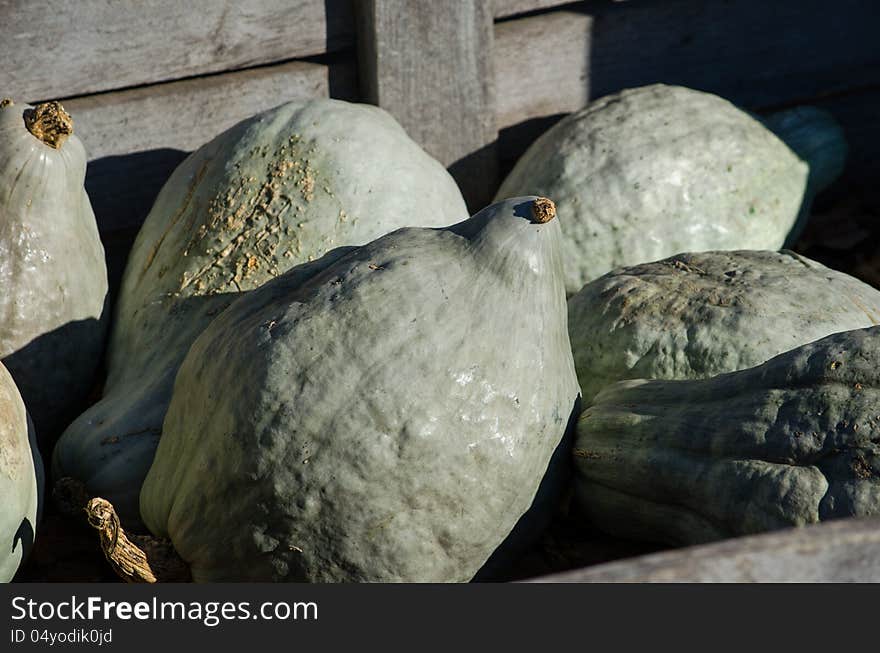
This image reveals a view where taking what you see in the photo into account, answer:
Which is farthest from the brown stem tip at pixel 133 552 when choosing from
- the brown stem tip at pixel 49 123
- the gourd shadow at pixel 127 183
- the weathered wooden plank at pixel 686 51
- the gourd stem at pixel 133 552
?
the weathered wooden plank at pixel 686 51

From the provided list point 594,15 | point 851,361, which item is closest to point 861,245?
point 594,15

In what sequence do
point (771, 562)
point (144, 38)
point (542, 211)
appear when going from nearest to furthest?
1. point (771, 562)
2. point (542, 211)
3. point (144, 38)

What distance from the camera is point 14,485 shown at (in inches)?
86.0

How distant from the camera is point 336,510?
6.63 feet

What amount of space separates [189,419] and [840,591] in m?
1.36

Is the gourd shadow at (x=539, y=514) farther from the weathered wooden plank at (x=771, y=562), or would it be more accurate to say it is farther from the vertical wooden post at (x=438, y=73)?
the vertical wooden post at (x=438, y=73)

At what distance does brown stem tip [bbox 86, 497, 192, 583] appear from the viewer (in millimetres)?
2080

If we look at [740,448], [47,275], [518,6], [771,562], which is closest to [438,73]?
[518,6]

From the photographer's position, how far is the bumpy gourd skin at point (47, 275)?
8.83ft

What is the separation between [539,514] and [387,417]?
0.46 meters

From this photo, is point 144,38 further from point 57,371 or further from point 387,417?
point 387,417

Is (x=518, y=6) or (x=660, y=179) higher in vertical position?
(x=518, y=6)

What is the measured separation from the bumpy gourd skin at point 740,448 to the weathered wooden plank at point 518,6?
160 cm

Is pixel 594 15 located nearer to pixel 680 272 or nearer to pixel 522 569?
pixel 680 272
